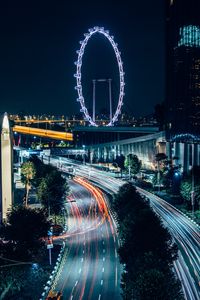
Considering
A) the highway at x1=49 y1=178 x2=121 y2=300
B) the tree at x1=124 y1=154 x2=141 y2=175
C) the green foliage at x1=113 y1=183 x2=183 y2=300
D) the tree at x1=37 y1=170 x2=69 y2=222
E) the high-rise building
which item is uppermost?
the high-rise building

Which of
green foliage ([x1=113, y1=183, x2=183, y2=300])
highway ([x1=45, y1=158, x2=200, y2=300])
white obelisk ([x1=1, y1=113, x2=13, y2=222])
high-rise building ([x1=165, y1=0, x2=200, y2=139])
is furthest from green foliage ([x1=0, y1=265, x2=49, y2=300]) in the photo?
high-rise building ([x1=165, y1=0, x2=200, y2=139])

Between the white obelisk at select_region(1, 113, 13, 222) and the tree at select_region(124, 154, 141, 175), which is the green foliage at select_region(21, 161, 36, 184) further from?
the tree at select_region(124, 154, 141, 175)

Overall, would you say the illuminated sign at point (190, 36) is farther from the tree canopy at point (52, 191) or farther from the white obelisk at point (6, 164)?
the white obelisk at point (6, 164)

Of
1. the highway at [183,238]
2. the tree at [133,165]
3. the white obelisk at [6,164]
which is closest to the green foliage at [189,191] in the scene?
the highway at [183,238]

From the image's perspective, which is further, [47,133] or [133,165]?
[47,133]

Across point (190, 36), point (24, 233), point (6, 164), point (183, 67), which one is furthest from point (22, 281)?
point (190, 36)

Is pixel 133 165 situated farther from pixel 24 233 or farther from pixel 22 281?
pixel 22 281

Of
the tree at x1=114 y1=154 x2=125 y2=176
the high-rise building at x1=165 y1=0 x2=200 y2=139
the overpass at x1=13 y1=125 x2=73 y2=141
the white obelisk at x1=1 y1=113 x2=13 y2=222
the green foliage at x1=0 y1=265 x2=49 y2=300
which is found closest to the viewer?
the green foliage at x1=0 y1=265 x2=49 y2=300
